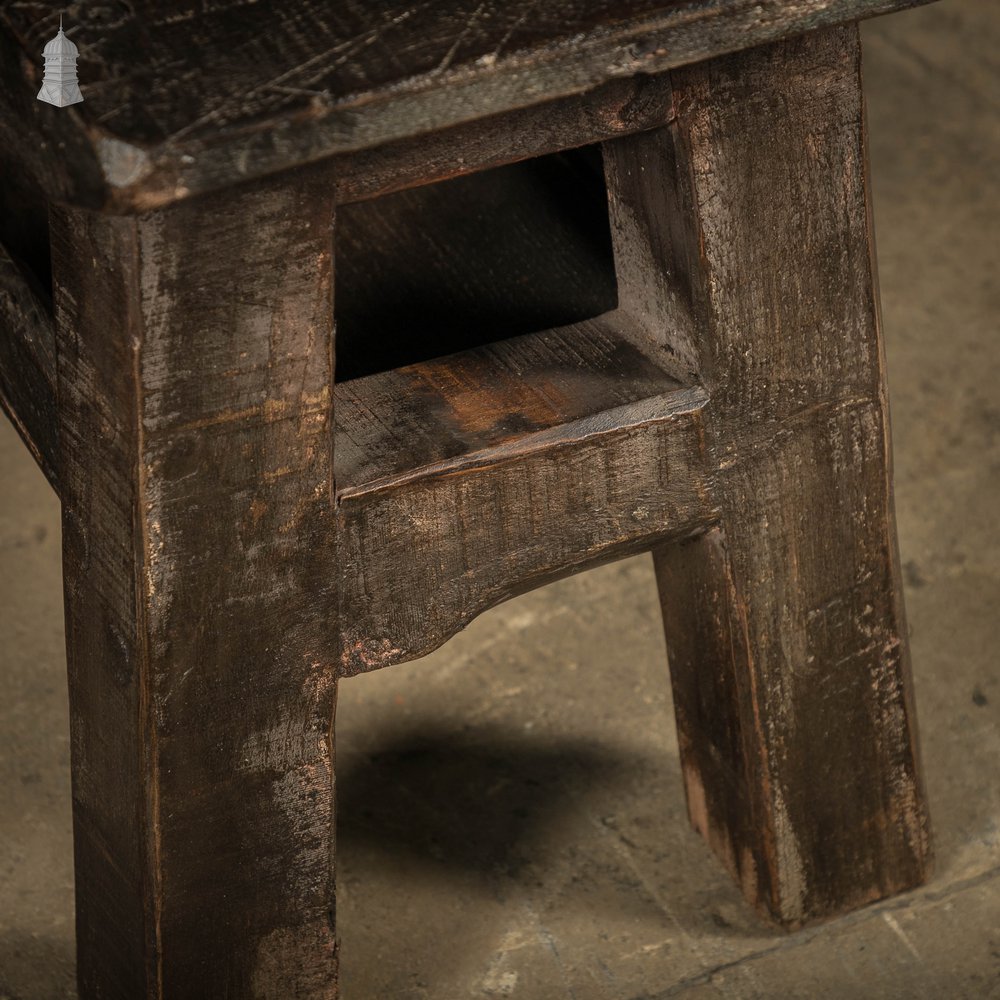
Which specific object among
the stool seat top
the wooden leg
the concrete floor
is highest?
the stool seat top

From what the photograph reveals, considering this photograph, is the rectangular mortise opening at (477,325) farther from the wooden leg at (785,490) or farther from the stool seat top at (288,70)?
the stool seat top at (288,70)

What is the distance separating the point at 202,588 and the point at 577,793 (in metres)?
0.70

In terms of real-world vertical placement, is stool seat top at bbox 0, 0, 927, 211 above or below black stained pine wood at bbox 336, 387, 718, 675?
above

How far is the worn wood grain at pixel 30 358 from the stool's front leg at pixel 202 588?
0.09 m

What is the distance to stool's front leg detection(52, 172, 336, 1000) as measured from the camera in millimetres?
1227

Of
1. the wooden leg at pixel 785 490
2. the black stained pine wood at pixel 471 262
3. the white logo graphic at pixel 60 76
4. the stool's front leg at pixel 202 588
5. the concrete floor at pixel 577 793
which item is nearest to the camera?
the white logo graphic at pixel 60 76

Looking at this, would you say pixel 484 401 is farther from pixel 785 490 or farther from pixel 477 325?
Answer: pixel 785 490

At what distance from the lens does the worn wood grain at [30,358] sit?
4.75 ft

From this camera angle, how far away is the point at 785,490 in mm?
1530

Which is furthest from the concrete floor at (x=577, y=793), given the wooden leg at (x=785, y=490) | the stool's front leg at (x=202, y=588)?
the stool's front leg at (x=202, y=588)

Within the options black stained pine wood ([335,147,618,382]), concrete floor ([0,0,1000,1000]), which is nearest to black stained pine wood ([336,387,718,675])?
black stained pine wood ([335,147,618,382])

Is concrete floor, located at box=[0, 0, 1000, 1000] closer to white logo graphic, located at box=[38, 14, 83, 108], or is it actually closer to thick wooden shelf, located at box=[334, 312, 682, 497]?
thick wooden shelf, located at box=[334, 312, 682, 497]

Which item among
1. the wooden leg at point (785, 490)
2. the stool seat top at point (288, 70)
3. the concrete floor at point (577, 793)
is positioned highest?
the stool seat top at point (288, 70)

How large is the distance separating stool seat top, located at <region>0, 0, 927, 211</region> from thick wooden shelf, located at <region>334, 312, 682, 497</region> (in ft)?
1.02
